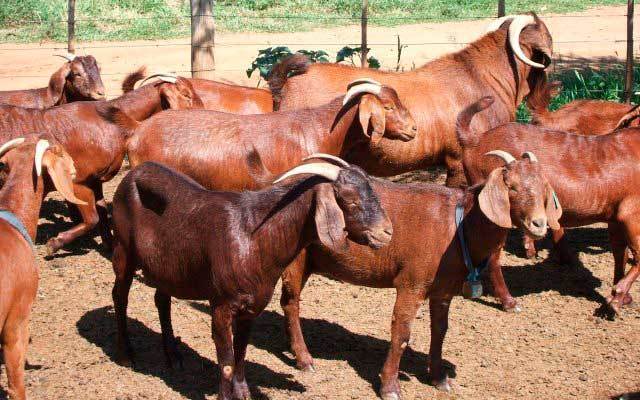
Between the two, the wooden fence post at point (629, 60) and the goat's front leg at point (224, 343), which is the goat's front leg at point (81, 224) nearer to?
the goat's front leg at point (224, 343)

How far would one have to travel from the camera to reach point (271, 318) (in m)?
8.87

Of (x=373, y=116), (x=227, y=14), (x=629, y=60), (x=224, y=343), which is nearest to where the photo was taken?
(x=224, y=343)

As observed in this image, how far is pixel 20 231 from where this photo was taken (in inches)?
260

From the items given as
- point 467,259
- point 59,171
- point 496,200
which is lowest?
point 467,259

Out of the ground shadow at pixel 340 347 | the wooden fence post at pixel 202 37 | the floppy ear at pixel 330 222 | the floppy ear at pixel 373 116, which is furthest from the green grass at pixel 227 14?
the floppy ear at pixel 330 222

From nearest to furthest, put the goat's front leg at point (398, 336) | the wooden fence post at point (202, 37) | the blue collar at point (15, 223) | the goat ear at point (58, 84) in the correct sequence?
the blue collar at point (15, 223)
the goat's front leg at point (398, 336)
the goat ear at point (58, 84)
the wooden fence post at point (202, 37)

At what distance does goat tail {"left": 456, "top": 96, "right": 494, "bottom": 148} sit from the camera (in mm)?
8680

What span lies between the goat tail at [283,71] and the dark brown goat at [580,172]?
223 cm

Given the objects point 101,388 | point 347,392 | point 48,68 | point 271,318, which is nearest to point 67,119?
point 271,318

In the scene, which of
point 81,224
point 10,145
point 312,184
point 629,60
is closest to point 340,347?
point 312,184

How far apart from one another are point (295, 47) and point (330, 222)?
15.4 m

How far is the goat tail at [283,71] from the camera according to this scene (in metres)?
10.5

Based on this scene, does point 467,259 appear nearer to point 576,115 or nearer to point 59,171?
point 59,171

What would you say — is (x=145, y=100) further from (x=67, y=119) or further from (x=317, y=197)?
(x=317, y=197)
